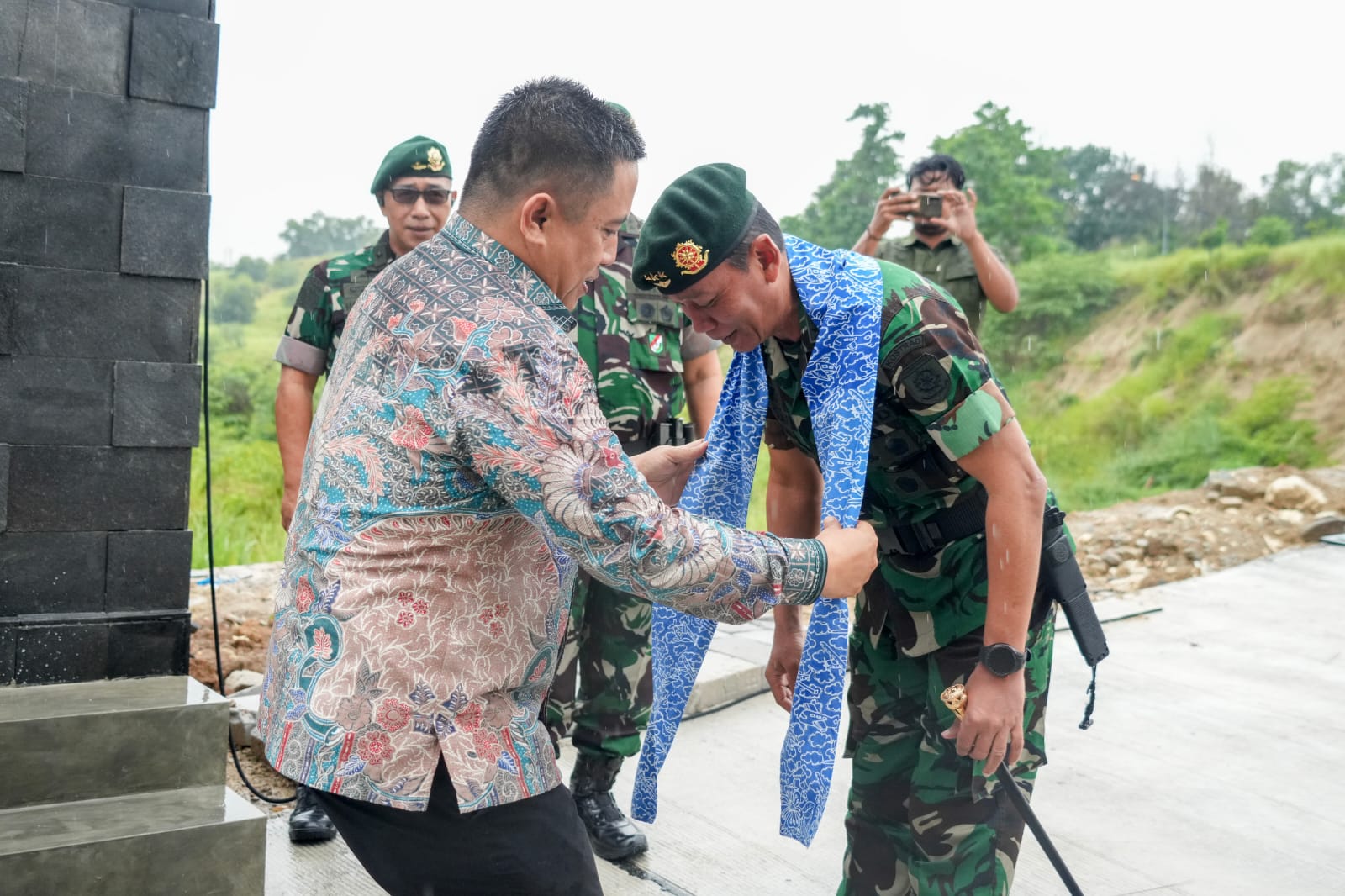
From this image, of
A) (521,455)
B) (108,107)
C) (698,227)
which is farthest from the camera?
(108,107)

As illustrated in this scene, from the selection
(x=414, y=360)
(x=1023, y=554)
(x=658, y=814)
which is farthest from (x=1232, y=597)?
(x=414, y=360)

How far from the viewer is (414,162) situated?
3908mm

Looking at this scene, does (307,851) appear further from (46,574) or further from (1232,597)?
(1232,597)

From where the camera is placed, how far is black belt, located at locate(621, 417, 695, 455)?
12.0 feet

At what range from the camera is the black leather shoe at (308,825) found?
345cm

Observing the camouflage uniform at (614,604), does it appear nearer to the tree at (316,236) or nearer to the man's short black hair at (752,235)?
the man's short black hair at (752,235)

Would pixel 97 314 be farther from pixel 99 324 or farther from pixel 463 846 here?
pixel 463 846

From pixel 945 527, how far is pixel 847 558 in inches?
25.2

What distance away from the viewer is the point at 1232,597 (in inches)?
293

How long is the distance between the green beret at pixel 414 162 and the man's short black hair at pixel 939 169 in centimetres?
243

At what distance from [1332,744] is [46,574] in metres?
4.75

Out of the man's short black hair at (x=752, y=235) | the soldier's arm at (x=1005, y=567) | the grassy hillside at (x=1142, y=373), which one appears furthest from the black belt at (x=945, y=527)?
the grassy hillside at (x=1142, y=373)

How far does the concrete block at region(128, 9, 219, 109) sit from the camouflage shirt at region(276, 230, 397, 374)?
2.69 ft

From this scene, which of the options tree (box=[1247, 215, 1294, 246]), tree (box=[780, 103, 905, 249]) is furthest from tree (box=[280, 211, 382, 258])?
tree (box=[1247, 215, 1294, 246])
